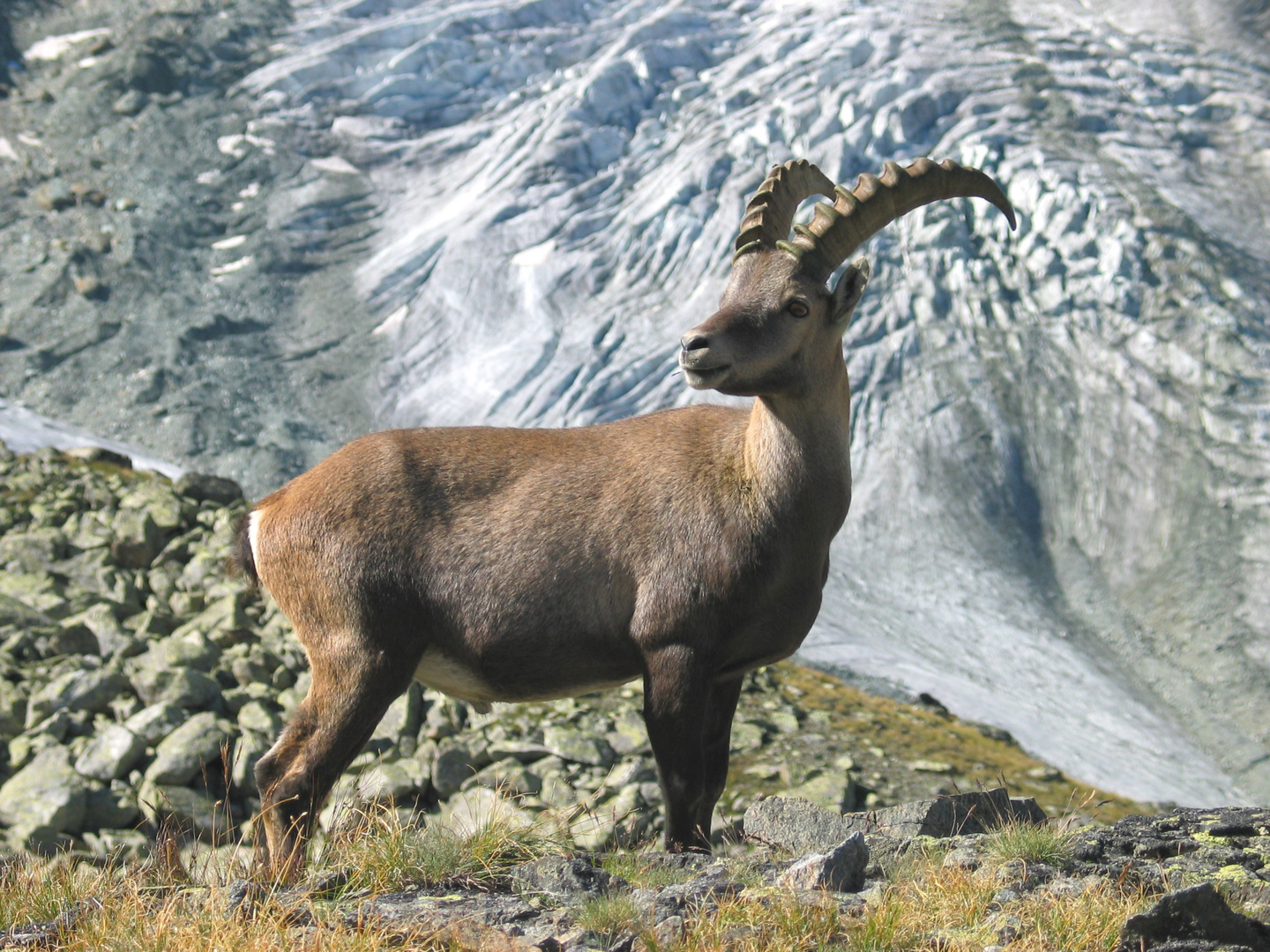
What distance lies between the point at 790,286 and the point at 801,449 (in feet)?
3.32

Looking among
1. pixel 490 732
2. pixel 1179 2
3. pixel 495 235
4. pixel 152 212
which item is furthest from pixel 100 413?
pixel 1179 2

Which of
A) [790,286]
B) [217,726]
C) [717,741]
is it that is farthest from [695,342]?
[217,726]

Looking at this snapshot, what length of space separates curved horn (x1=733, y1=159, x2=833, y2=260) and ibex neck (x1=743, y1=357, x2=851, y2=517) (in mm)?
994

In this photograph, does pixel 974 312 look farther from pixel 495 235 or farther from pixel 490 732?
pixel 490 732

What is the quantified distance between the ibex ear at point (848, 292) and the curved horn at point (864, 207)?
0.12 m

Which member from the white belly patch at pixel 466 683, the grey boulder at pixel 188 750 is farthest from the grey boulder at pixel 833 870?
the grey boulder at pixel 188 750

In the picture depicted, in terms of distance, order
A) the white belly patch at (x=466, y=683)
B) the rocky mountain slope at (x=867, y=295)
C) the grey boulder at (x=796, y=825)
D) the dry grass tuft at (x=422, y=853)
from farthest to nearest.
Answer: the rocky mountain slope at (x=867, y=295) → the grey boulder at (x=796, y=825) → the white belly patch at (x=466, y=683) → the dry grass tuft at (x=422, y=853)

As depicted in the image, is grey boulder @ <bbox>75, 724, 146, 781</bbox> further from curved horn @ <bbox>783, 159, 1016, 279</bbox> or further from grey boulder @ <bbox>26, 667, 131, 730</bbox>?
curved horn @ <bbox>783, 159, 1016, 279</bbox>

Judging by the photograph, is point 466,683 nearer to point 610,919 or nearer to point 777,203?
point 610,919

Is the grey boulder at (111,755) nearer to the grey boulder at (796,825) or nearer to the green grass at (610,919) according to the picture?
the grey boulder at (796,825)

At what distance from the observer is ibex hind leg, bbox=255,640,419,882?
6859mm

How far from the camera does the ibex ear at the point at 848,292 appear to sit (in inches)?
293

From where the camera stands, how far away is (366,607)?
7086 mm

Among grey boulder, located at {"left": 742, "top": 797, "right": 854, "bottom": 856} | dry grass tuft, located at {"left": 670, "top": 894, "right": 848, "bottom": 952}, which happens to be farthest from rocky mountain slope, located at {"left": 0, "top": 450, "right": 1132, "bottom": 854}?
dry grass tuft, located at {"left": 670, "top": 894, "right": 848, "bottom": 952}
